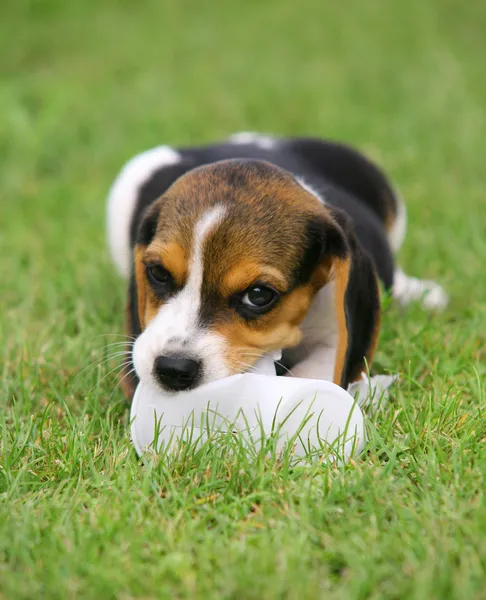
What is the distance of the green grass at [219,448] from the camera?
2.54m

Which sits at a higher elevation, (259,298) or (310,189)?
(310,189)

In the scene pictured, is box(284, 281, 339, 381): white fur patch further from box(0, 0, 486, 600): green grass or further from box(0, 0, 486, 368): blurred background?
box(0, 0, 486, 368): blurred background

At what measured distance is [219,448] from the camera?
3166 millimetres

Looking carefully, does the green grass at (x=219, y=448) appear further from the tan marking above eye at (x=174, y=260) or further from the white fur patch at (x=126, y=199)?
the tan marking above eye at (x=174, y=260)

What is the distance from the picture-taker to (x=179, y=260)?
136 inches

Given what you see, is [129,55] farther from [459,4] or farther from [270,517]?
[270,517]

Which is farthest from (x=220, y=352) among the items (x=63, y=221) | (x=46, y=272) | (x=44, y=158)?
(x=44, y=158)

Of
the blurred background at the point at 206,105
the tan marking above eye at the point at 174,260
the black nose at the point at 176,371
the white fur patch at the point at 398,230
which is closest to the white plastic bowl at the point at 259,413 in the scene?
the black nose at the point at 176,371

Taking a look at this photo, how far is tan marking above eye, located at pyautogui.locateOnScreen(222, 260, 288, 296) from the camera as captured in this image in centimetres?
340

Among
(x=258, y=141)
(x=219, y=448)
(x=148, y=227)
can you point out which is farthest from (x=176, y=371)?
(x=258, y=141)

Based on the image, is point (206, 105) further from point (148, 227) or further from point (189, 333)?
point (189, 333)

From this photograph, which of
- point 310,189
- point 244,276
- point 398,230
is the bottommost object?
point 398,230

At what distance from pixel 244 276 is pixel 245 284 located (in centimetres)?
3

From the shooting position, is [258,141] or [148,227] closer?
[148,227]
